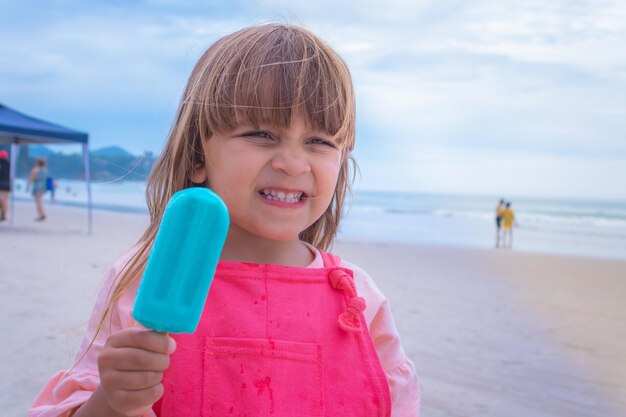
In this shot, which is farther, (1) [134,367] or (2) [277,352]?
(2) [277,352]

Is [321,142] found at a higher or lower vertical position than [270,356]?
higher

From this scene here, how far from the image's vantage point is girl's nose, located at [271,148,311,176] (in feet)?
4.70

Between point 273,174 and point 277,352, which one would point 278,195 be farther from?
point 277,352

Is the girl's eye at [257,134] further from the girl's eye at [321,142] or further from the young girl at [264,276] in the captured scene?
the girl's eye at [321,142]

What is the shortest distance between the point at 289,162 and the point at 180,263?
1.45ft

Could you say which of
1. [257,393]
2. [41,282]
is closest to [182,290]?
[257,393]

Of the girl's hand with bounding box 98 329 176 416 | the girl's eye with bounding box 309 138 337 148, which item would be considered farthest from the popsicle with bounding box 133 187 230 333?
the girl's eye with bounding box 309 138 337 148

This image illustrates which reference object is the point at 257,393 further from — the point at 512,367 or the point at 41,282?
the point at 41,282

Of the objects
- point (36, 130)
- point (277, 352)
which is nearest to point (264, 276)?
point (277, 352)

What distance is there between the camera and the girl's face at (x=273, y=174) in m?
1.45

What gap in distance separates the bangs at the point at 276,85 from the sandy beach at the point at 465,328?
138 cm

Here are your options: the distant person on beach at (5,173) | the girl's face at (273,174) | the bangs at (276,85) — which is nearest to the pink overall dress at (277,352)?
the girl's face at (273,174)

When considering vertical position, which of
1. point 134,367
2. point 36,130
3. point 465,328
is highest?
point 36,130

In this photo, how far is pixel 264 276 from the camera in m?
1.50
